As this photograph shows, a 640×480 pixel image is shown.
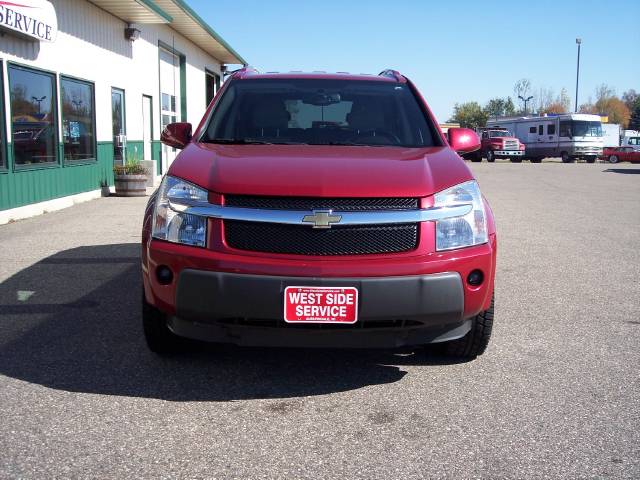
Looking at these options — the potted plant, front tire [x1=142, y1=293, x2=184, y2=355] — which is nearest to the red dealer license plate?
front tire [x1=142, y1=293, x2=184, y2=355]

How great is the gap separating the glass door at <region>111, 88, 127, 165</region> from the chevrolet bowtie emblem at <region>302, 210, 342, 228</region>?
44.4 feet

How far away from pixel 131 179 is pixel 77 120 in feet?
5.72

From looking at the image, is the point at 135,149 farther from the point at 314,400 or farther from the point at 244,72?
the point at 314,400

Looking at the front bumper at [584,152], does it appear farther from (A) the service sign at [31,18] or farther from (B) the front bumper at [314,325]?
(B) the front bumper at [314,325]

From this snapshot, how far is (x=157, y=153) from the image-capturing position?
1992 cm

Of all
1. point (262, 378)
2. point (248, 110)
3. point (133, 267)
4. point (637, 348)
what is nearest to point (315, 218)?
point (262, 378)

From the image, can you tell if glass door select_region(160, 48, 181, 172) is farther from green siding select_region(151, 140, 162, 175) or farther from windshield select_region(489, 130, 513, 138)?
windshield select_region(489, 130, 513, 138)

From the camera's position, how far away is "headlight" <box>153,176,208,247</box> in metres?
3.54

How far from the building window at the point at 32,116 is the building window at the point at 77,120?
55 cm

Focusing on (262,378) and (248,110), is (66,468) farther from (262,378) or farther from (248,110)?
(248,110)

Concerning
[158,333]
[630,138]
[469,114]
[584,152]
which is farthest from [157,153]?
[469,114]

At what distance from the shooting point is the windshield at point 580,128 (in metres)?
40.4

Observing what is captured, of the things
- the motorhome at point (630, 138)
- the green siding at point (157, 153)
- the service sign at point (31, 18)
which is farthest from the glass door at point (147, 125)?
the motorhome at point (630, 138)

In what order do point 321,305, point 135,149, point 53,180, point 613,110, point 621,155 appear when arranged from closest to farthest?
point 321,305 → point 53,180 → point 135,149 → point 621,155 → point 613,110
